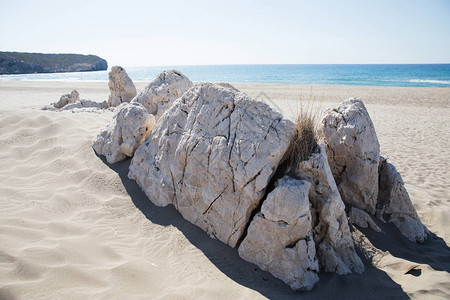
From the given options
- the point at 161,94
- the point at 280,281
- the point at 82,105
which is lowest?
the point at 280,281

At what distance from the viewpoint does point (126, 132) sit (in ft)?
15.5

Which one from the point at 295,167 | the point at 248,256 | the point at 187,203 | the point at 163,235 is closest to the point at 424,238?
the point at 295,167

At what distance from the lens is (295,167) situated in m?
3.38

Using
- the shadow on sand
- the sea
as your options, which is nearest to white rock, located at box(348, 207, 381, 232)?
the shadow on sand

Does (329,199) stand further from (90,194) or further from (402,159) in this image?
(402,159)

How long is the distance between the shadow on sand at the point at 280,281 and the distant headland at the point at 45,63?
7723 cm

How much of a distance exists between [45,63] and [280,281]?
89.7 m

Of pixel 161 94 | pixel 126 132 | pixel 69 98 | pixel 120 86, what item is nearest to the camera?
pixel 126 132

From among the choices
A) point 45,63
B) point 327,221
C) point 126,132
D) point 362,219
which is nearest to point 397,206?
point 362,219

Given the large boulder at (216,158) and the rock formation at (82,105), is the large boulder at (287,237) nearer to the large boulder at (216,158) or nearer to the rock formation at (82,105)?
the large boulder at (216,158)

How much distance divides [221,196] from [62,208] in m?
2.17

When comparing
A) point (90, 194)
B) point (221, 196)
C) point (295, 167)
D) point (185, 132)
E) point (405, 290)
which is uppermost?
point (185, 132)

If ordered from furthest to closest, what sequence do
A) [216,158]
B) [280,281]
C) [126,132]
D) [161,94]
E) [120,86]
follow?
1. [120,86]
2. [161,94]
3. [126,132]
4. [216,158]
5. [280,281]

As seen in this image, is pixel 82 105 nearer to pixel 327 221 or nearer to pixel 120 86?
pixel 120 86
